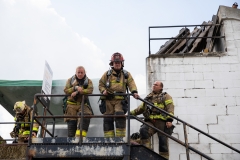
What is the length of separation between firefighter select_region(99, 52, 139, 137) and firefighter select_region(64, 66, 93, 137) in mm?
299

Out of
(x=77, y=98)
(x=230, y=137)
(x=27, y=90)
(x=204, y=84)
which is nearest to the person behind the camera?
(x=77, y=98)

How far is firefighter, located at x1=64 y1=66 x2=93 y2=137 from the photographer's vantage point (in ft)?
20.2

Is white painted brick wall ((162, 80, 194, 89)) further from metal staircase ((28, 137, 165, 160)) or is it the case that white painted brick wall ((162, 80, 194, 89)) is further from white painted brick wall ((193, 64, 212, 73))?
metal staircase ((28, 137, 165, 160))

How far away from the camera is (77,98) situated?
6.35 meters

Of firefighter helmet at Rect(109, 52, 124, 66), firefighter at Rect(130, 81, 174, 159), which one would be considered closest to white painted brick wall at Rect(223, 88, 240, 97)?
firefighter at Rect(130, 81, 174, 159)

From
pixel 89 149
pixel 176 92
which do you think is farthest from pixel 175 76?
pixel 89 149

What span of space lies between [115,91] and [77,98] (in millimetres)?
774

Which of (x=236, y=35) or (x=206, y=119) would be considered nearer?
(x=206, y=119)

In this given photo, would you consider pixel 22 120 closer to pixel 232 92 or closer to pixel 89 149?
pixel 89 149

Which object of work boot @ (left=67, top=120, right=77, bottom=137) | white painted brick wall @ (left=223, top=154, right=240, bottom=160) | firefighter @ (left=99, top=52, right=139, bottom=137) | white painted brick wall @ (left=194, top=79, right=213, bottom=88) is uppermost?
white painted brick wall @ (left=194, top=79, right=213, bottom=88)

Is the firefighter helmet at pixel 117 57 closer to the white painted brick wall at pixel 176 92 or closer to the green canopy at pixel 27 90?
the white painted brick wall at pixel 176 92

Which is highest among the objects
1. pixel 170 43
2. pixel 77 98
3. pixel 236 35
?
pixel 170 43

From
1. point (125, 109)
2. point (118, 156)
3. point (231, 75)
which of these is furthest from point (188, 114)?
point (118, 156)

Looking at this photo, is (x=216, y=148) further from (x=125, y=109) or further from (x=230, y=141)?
(x=125, y=109)
